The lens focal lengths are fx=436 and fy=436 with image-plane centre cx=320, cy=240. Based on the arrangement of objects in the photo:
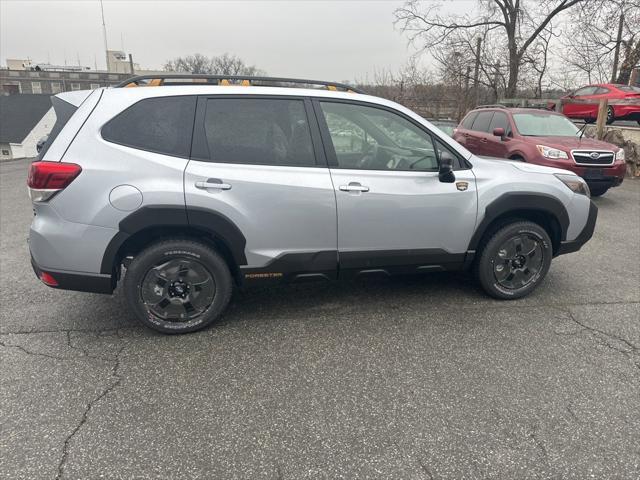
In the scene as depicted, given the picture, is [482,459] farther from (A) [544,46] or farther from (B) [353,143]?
(A) [544,46]

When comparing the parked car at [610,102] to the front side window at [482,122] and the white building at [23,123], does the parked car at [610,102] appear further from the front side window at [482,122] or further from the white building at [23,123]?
the white building at [23,123]

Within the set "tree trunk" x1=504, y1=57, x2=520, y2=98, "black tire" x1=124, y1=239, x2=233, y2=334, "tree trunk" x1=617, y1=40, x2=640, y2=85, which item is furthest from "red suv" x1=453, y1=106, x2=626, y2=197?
"tree trunk" x1=504, y1=57, x2=520, y2=98

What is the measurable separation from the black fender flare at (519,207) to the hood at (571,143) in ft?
15.0

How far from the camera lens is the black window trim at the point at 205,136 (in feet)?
10.2

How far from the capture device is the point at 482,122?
976cm

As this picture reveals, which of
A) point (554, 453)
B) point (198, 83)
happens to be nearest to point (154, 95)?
point (198, 83)

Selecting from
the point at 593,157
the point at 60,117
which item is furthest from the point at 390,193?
the point at 593,157

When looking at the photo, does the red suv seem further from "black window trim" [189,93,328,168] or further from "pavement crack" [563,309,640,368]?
"black window trim" [189,93,328,168]

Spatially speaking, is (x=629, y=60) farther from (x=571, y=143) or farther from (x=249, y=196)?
(x=249, y=196)

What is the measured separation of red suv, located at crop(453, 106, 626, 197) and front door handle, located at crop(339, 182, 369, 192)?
224 inches

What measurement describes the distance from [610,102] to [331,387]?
15072 millimetres

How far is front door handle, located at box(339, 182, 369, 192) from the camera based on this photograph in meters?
3.28

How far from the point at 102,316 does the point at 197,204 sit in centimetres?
144

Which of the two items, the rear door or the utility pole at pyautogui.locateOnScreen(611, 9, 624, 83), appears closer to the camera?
the rear door
